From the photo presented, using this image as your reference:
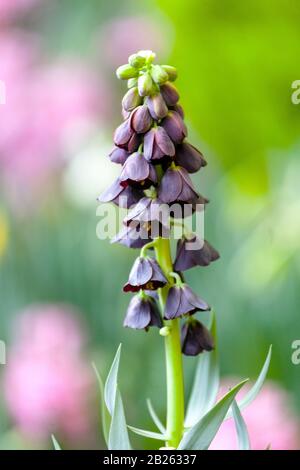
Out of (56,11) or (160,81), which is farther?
(56,11)

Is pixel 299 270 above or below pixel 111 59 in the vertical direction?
below

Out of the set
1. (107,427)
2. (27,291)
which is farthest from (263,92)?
(107,427)

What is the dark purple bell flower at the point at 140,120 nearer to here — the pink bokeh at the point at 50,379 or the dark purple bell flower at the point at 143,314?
the dark purple bell flower at the point at 143,314

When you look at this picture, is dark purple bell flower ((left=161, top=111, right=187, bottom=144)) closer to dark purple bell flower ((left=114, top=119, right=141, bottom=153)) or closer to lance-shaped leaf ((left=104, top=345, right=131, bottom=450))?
dark purple bell flower ((left=114, top=119, right=141, bottom=153))

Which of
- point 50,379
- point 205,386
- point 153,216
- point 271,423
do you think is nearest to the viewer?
point 153,216

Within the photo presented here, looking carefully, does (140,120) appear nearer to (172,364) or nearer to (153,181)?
(153,181)

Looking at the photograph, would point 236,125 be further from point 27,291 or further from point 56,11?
point 56,11

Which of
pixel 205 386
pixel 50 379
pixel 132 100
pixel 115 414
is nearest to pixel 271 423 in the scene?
pixel 50 379

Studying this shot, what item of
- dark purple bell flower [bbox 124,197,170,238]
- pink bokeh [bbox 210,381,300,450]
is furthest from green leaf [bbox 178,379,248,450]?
pink bokeh [bbox 210,381,300,450]
